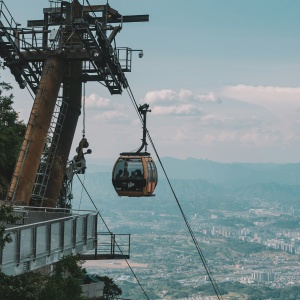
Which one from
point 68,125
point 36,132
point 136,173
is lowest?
point 136,173

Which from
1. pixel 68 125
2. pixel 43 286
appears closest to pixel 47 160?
pixel 68 125

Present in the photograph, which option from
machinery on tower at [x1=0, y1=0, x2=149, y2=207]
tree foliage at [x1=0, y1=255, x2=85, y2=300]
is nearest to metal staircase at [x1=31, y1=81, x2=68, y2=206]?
machinery on tower at [x1=0, y1=0, x2=149, y2=207]

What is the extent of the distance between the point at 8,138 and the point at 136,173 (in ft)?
21.0

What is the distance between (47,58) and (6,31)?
182 centimetres

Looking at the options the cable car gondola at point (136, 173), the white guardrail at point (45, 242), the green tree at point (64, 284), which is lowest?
the green tree at point (64, 284)

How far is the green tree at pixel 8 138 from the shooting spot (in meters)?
29.9

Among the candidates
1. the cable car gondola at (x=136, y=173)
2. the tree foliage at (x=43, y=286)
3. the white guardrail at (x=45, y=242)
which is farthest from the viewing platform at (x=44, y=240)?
the cable car gondola at (x=136, y=173)

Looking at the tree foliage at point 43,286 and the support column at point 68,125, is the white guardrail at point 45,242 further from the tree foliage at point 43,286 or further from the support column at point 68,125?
the support column at point 68,125

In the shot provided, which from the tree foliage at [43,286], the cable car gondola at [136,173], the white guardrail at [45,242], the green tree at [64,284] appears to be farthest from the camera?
the cable car gondola at [136,173]

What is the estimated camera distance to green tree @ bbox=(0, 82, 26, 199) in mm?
29891

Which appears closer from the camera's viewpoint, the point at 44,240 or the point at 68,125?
the point at 44,240

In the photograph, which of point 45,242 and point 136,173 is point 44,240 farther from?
point 136,173

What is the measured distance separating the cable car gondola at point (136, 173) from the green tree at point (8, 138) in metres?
4.28

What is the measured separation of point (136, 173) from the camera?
27.9 m
